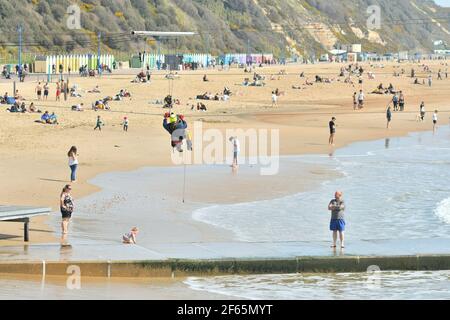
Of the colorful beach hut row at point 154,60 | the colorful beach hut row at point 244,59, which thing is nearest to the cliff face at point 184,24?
the colorful beach hut row at point 154,60

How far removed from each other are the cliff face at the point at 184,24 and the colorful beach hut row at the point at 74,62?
592 cm

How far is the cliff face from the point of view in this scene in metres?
96.8

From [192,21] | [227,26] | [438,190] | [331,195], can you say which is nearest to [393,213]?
[331,195]

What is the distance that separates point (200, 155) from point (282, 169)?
388 cm

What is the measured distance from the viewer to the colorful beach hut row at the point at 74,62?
83.1 m

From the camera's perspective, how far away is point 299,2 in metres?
195

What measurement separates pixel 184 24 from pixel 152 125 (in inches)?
3088

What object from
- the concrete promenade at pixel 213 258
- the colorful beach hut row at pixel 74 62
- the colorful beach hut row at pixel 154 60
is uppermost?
the colorful beach hut row at pixel 154 60

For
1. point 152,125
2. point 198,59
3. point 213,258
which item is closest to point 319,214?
point 213,258

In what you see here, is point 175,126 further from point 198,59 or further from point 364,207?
point 198,59

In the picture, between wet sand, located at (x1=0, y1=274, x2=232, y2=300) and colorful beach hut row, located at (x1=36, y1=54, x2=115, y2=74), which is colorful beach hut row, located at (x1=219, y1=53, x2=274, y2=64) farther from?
wet sand, located at (x1=0, y1=274, x2=232, y2=300)

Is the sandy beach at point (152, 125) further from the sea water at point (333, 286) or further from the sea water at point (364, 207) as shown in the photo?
the sea water at point (333, 286)
